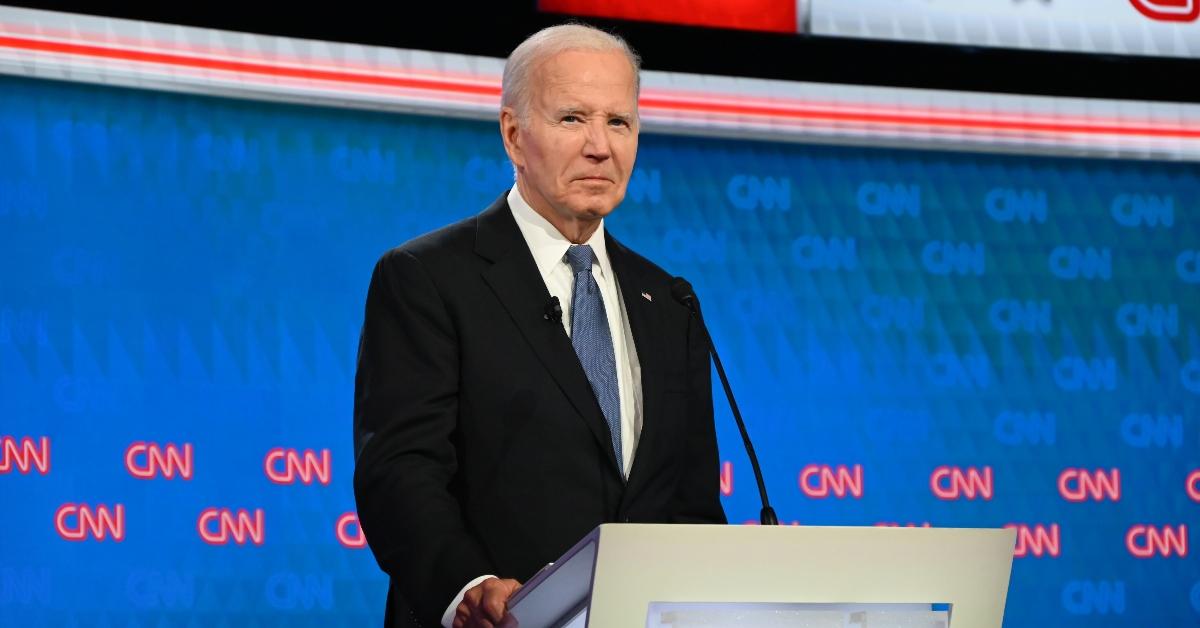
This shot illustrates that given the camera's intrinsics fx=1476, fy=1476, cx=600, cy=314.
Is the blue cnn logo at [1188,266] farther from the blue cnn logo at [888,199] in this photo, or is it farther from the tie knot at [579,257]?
→ the tie knot at [579,257]

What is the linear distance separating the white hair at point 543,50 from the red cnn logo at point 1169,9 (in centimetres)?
210

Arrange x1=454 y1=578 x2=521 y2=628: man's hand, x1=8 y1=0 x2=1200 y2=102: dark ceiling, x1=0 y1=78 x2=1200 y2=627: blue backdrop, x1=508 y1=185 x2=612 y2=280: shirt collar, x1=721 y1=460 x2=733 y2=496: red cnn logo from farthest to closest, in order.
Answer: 1. x1=721 y1=460 x2=733 y2=496: red cnn logo
2. x1=8 y1=0 x2=1200 y2=102: dark ceiling
3. x1=0 y1=78 x2=1200 y2=627: blue backdrop
4. x1=508 y1=185 x2=612 y2=280: shirt collar
5. x1=454 y1=578 x2=521 y2=628: man's hand

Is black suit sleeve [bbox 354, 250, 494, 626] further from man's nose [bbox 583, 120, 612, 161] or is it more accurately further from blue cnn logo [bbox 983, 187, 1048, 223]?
blue cnn logo [bbox 983, 187, 1048, 223]

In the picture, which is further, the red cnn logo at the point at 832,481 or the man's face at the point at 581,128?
the red cnn logo at the point at 832,481

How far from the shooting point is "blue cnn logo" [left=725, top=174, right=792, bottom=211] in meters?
3.44

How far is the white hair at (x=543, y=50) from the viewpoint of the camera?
2.00 meters

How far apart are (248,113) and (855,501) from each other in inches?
63.6

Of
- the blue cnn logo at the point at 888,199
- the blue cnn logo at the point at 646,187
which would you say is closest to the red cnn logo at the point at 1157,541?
the blue cnn logo at the point at 888,199

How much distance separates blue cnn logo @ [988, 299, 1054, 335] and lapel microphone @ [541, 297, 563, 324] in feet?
6.17

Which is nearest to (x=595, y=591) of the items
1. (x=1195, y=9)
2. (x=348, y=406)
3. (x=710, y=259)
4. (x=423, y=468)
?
(x=423, y=468)

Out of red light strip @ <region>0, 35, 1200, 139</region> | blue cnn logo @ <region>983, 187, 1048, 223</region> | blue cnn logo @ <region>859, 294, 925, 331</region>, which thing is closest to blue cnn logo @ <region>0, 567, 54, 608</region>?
red light strip @ <region>0, 35, 1200, 139</region>

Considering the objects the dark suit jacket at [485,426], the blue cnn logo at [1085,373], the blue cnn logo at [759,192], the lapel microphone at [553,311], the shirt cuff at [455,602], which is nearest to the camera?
the shirt cuff at [455,602]

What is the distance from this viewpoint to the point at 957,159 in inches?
140

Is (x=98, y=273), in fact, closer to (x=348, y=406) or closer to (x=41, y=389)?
(x=41, y=389)
